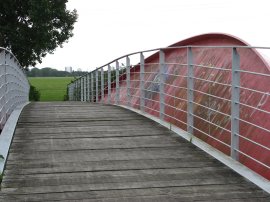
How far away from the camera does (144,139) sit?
6965 mm

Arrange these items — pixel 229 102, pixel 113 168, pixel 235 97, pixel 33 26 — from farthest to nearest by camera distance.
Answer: pixel 33 26
pixel 229 102
pixel 235 97
pixel 113 168

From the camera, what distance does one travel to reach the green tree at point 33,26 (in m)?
27.6

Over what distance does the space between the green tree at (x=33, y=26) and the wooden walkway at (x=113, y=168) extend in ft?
67.4

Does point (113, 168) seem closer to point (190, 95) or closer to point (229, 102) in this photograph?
point (190, 95)

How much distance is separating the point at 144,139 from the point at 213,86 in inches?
107

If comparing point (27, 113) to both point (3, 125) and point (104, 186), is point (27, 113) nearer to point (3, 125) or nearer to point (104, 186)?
point (3, 125)

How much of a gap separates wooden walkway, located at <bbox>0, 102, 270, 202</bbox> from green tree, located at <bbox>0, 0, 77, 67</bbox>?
20529 mm

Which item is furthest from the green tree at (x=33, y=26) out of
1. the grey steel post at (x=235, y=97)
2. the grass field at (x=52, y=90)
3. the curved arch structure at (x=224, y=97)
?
the grey steel post at (x=235, y=97)

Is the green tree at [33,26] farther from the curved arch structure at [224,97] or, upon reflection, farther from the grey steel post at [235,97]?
the grey steel post at [235,97]

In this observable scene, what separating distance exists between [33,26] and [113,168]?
23.7 m

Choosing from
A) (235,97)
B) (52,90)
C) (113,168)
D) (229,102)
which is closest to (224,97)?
(229,102)

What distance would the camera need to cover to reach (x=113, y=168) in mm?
5426

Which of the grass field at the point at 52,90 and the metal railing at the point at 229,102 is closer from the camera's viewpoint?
the metal railing at the point at 229,102

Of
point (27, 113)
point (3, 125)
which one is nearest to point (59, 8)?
point (27, 113)
